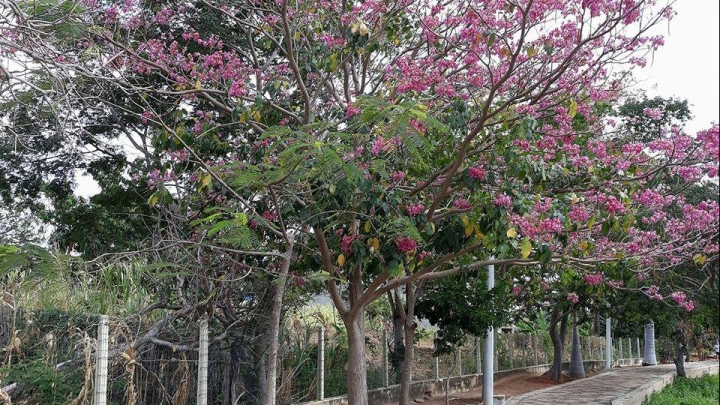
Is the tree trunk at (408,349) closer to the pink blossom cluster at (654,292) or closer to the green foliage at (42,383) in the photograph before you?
the pink blossom cluster at (654,292)

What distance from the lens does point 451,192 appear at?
8.58 metres

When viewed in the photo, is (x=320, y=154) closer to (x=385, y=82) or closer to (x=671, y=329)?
(x=385, y=82)

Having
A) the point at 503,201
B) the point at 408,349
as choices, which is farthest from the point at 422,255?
the point at 408,349

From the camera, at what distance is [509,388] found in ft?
60.9

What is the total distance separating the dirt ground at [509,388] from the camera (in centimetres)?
1556

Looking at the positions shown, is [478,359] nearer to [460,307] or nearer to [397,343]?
[397,343]

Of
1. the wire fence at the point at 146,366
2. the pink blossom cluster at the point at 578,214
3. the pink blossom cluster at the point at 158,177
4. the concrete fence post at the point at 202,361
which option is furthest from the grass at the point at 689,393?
the pink blossom cluster at the point at 158,177

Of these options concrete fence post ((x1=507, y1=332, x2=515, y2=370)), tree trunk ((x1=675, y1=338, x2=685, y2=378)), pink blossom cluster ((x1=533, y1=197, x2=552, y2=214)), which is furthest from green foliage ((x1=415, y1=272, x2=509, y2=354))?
tree trunk ((x1=675, y1=338, x2=685, y2=378))

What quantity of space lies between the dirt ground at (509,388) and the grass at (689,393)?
3210 mm

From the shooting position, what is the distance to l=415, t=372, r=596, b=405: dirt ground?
51.1 feet

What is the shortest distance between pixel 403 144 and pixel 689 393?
42.8 ft

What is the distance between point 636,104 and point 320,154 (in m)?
12.6

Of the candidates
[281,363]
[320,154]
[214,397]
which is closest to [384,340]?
[281,363]

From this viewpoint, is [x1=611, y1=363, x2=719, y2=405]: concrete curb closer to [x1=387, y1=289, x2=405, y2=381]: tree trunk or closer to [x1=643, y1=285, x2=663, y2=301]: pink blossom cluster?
[x1=643, y1=285, x2=663, y2=301]: pink blossom cluster
